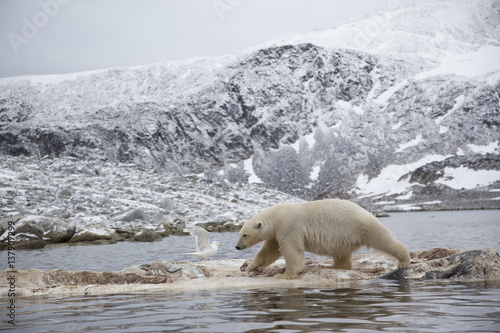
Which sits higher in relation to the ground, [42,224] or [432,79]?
[432,79]

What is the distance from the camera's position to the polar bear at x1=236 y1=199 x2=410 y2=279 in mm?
8664

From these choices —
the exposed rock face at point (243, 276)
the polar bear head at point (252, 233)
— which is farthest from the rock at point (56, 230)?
the polar bear head at point (252, 233)

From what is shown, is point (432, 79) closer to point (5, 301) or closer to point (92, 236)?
point (92, 236)

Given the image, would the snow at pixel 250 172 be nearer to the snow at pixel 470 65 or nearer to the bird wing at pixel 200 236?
the snow at pixel 470 65

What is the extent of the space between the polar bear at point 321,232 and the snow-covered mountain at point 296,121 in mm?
126791

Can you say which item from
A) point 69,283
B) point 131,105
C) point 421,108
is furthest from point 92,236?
point 421,108

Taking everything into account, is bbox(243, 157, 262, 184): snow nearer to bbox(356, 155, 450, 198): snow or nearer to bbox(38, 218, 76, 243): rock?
bbox(356, 155, 450, 198): snow

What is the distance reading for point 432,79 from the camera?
566ft

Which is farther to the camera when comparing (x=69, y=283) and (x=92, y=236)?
(x=92, y=236)

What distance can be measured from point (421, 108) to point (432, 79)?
13683 millimetres

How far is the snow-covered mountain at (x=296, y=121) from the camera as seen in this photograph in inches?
5497

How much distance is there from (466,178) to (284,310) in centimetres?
14993

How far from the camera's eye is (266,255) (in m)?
9.97

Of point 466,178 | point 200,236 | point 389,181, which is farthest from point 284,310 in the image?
point 389,181
